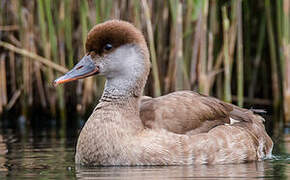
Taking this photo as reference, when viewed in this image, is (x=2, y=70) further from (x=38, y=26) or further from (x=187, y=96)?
(x=187, y=96)

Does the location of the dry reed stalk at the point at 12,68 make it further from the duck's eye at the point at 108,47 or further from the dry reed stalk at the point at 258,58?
the duck's eye at the point at 108,47

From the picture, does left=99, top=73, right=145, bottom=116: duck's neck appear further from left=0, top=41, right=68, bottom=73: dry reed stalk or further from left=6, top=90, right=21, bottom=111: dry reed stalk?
left=6, top=90, right=21, bottom=111: dry reed stalk

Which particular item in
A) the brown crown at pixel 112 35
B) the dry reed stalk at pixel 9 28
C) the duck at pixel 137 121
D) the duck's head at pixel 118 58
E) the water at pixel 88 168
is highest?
the dry reed stalk at pixel 9 28

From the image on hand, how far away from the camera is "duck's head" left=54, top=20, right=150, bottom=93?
657cm

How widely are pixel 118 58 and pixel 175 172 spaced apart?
4.22ft

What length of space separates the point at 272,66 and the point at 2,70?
370cm

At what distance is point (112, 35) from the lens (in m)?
6.50

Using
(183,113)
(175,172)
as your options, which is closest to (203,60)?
(183,113)

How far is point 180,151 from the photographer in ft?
20.9

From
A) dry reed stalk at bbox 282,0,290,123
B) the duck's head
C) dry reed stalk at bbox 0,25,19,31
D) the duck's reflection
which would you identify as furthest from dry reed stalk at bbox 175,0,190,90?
dry reed stalk at bbox 0,25,19,31

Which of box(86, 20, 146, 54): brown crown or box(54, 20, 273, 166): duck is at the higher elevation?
box(86, 20, 146, 54): brown crown

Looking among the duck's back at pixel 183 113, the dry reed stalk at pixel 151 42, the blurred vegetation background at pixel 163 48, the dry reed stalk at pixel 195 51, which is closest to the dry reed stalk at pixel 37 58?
the blurred vegetation background at pixel 163 48

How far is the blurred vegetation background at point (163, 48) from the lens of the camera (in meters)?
8.86

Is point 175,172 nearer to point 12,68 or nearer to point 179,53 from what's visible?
point 179,53
